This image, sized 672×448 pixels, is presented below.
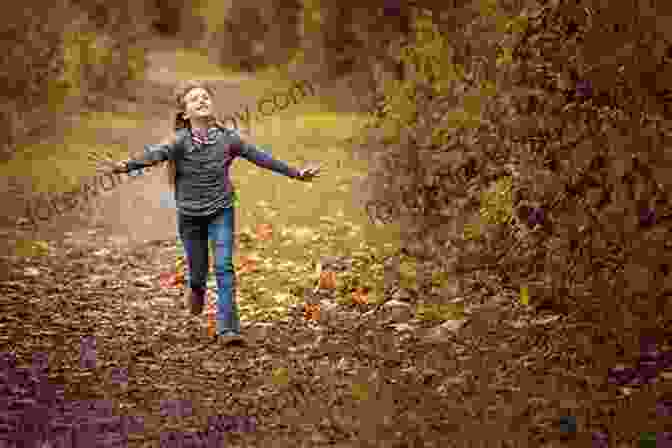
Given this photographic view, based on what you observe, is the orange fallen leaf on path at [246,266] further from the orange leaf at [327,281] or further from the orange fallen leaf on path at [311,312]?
the orange fallen leaf on path at [311,312]

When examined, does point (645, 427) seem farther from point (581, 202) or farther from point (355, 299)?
point (355, 299)

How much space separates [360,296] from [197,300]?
4.29 feet

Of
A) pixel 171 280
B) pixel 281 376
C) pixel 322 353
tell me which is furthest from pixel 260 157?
pixel 171 280

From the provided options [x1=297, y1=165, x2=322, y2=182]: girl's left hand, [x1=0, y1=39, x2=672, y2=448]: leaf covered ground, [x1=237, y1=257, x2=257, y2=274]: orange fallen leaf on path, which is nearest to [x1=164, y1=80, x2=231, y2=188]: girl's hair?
[x1=297, y1=165, x2=322, y2=182]: girl's left hand

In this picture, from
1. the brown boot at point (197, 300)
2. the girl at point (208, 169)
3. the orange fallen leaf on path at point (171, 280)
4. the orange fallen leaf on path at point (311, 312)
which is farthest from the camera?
the orange fallen leaf on path at point (171, 280)

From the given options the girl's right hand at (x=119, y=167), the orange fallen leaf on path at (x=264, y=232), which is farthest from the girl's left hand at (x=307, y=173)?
the orange fallen leaf on path at (x=264, y=232)

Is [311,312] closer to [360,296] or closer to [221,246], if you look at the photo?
[360,296]

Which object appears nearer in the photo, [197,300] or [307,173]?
[307,173]

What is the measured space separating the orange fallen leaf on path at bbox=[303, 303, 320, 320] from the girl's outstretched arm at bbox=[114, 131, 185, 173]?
164cm

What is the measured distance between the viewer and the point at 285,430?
15.5 ft

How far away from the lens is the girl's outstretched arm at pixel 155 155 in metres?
5.96

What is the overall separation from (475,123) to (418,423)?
332 cm

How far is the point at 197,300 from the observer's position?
689cm

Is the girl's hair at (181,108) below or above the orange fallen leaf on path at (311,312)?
above
